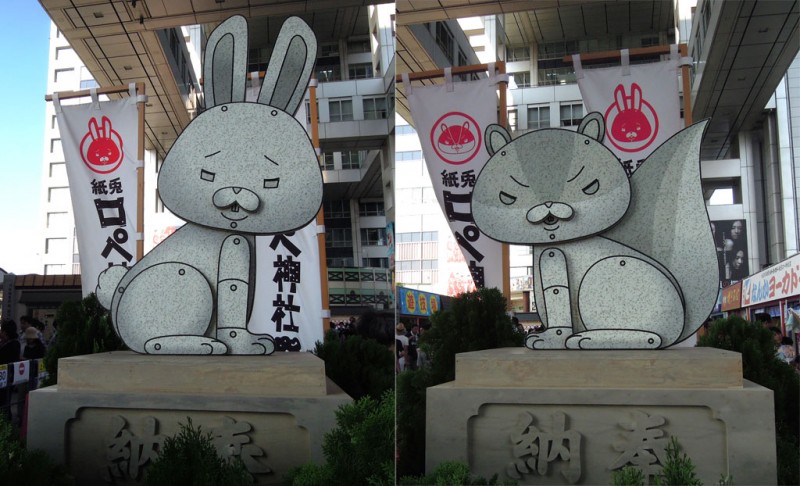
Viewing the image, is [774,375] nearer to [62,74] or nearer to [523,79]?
[523,79]

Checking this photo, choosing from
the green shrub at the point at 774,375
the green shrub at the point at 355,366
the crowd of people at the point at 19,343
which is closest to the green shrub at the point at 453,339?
the green shrub at the point at 355,366

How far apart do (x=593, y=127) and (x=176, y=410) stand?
235cm

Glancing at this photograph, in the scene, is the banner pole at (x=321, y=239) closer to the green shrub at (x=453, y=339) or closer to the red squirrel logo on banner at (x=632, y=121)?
the green shrub at (x=453, y=339)

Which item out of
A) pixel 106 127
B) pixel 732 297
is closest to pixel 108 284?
pixel 106 127

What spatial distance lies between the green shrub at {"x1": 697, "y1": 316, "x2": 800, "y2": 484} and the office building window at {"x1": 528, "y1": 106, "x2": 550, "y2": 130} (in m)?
1.26

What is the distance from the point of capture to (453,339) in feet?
11.7

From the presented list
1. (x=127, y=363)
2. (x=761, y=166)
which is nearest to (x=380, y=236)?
(x=127, y=363)

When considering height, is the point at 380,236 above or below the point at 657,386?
above

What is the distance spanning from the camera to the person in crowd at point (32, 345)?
3.32 meters

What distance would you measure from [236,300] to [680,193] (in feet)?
6.92

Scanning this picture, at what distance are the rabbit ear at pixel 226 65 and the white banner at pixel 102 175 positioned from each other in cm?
44

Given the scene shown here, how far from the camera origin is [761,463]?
290 centimetres

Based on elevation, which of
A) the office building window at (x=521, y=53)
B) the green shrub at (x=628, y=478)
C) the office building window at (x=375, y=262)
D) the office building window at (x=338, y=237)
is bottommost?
the green shrub at (x=628, y=478)

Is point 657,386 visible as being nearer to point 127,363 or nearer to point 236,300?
point 236,300
